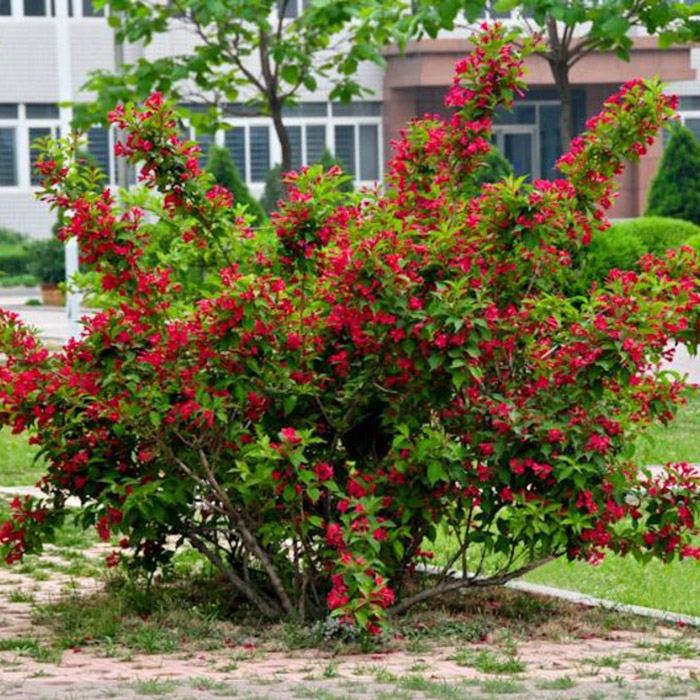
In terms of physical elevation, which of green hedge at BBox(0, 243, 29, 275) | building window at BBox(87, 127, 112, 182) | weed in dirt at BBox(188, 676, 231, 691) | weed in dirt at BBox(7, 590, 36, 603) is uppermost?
building window at BBox(87, 127, 112, 182)

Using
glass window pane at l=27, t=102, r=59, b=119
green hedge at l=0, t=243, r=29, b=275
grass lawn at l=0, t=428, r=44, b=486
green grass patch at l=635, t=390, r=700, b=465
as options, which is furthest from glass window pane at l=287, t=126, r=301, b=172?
grass lawn at l=0, t=428, r=44, b=486

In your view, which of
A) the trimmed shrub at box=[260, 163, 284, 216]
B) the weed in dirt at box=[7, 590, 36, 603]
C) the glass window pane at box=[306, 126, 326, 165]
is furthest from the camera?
the glass window pane at box=[306, 126, 326, 165]

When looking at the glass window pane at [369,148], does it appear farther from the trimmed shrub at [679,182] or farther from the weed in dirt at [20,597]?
the weed in dirt at [20,597]

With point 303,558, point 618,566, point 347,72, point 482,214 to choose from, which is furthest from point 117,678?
point 347,72

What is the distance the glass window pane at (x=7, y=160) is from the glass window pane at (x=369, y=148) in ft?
29.9

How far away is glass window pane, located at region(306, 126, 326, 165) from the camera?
5047cm

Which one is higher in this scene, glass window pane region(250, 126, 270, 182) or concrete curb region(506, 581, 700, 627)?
glass window pane region(250, 126, 270, 182)

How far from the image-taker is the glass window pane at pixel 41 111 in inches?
1916

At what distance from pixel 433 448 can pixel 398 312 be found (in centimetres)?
60

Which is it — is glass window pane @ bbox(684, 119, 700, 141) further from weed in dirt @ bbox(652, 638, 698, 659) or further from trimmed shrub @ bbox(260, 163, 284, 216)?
weed in dirt @ bbox(652, 638, 698, 659)

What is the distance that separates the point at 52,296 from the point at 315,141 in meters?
15.1

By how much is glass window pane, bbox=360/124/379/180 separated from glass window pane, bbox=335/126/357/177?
25 centimetres

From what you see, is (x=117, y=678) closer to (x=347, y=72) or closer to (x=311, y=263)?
(x=311, y=263)

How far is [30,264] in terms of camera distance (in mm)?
41812
